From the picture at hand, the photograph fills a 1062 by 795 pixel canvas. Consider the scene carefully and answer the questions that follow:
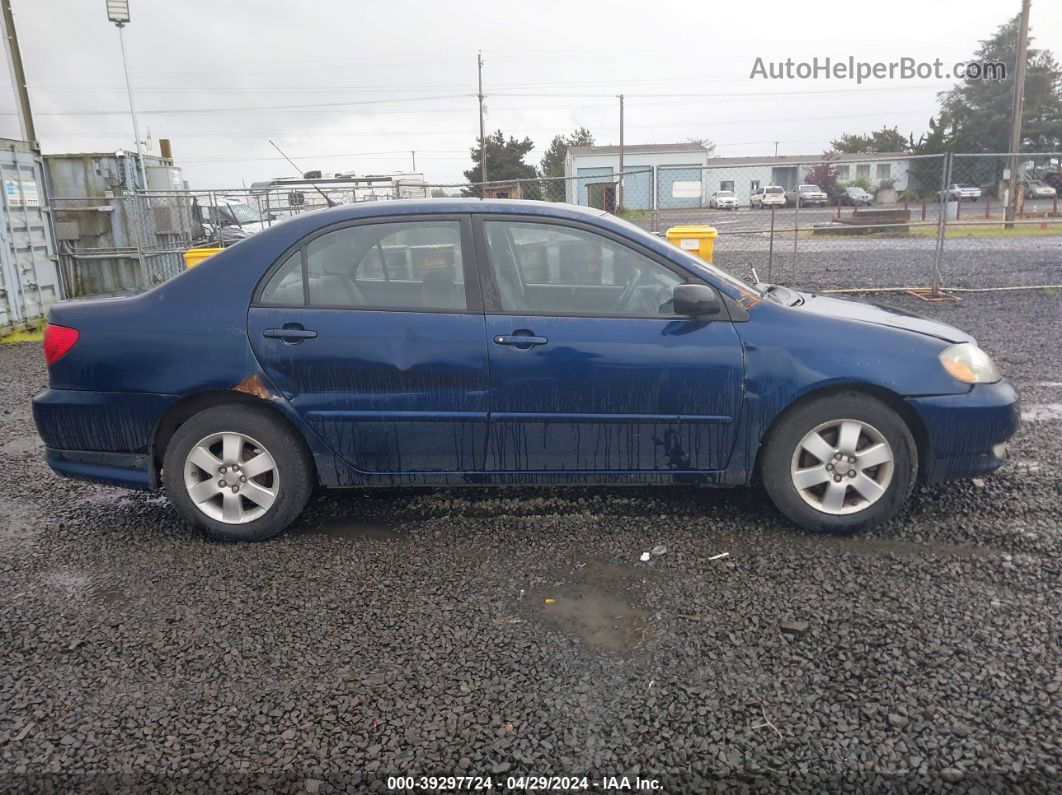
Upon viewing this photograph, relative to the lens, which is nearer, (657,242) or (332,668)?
(332,668)

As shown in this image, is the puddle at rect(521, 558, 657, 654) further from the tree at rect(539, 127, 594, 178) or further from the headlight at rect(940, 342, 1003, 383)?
the tree at rect(539, 127, 594, 178)

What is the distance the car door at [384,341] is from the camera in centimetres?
396

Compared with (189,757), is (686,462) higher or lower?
higher

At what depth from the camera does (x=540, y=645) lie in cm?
312

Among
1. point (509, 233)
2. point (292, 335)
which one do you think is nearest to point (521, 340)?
point (509, 233)

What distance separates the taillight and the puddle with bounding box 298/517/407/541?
4.78 feet

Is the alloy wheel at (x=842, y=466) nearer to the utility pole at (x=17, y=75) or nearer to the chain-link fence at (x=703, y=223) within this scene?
the chain-link fence at (x=703, y=223)

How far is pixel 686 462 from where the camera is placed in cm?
405

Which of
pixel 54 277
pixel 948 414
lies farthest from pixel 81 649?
pixel 54 277

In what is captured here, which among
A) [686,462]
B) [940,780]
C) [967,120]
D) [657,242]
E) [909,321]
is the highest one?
[967,120]

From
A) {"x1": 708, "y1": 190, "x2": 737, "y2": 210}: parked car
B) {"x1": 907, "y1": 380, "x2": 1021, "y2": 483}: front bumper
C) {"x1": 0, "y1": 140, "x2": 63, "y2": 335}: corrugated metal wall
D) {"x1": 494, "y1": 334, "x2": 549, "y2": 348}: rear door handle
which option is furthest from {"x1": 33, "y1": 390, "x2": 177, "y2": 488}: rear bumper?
{"x1": 708, "y1": 190, "x2": 737, "y2": 210}: parked car

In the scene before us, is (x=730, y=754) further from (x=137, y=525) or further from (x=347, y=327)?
(x=137, y=525)

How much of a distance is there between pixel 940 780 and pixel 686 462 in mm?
1911

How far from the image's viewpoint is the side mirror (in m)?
3.88
